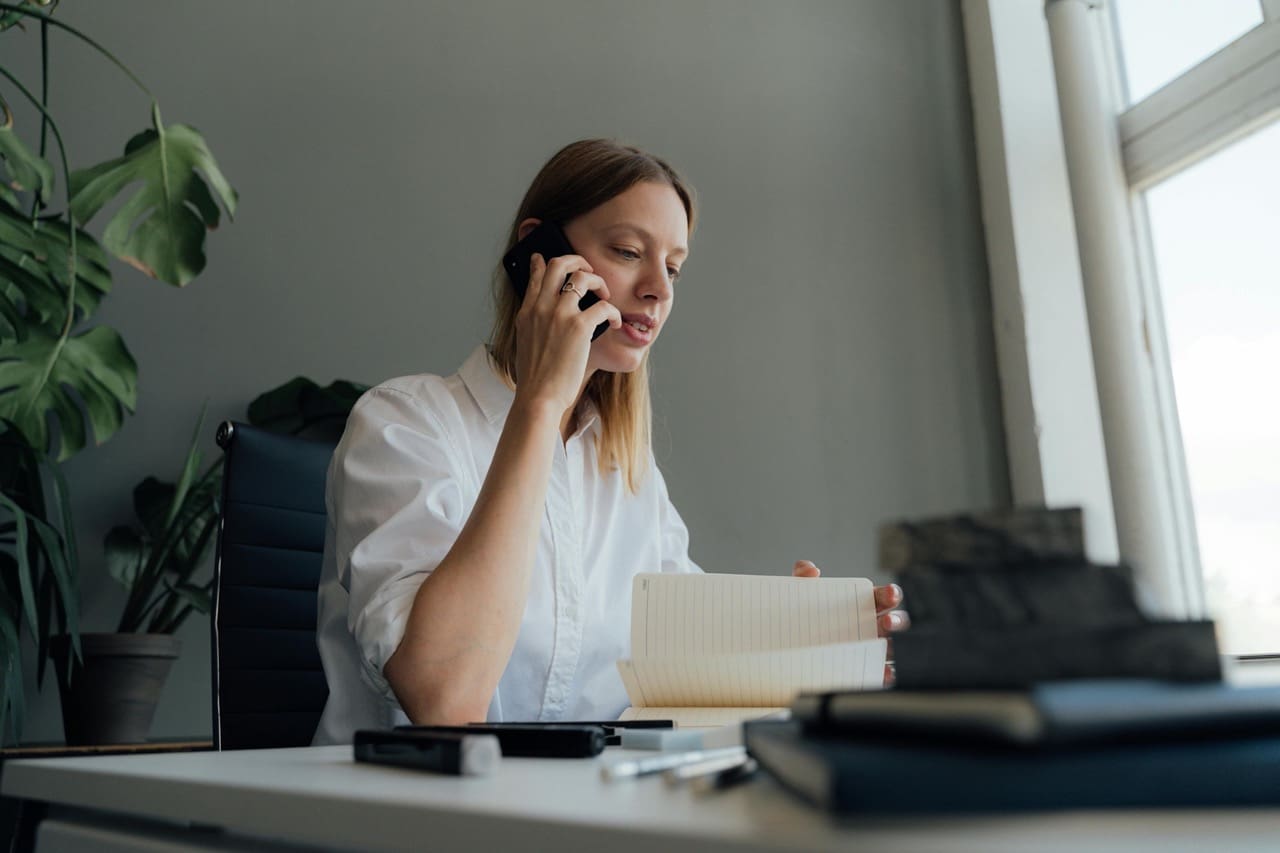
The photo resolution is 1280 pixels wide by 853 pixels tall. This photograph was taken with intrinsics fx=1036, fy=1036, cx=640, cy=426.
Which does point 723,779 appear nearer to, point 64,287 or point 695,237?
point 64,287

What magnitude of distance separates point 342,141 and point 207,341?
1.64 ft

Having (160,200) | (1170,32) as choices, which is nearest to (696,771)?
(160,200)

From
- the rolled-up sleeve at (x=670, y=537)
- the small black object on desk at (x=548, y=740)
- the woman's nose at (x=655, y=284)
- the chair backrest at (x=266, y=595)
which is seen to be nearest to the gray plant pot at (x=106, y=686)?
the chair backrest at (x=266, y=595)

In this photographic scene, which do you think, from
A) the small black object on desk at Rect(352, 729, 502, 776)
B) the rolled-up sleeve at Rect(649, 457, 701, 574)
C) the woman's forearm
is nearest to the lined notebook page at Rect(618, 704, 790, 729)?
the woman's forearm

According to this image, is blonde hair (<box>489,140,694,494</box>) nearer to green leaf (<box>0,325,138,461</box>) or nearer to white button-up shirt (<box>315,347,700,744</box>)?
white button-up shirt (<box>315,347,700,744</box>)

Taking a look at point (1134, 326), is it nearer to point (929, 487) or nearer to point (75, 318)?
point (929, 487)

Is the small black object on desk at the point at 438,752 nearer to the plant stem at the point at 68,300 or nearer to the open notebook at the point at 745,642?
the open notebook at the point at 745,642

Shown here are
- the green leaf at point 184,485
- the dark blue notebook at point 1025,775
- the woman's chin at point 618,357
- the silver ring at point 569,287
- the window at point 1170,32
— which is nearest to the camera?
the dark blue notebook at point 1025,775

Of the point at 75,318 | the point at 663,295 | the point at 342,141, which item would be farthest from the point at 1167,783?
the point at 342,141

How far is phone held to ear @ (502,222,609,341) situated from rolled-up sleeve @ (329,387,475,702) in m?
0.26

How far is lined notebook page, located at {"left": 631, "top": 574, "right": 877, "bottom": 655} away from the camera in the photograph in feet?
2.87

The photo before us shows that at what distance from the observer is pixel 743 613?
0.88 meters

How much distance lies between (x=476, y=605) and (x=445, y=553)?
0.11 metres

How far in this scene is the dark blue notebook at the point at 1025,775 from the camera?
0.82 feet
